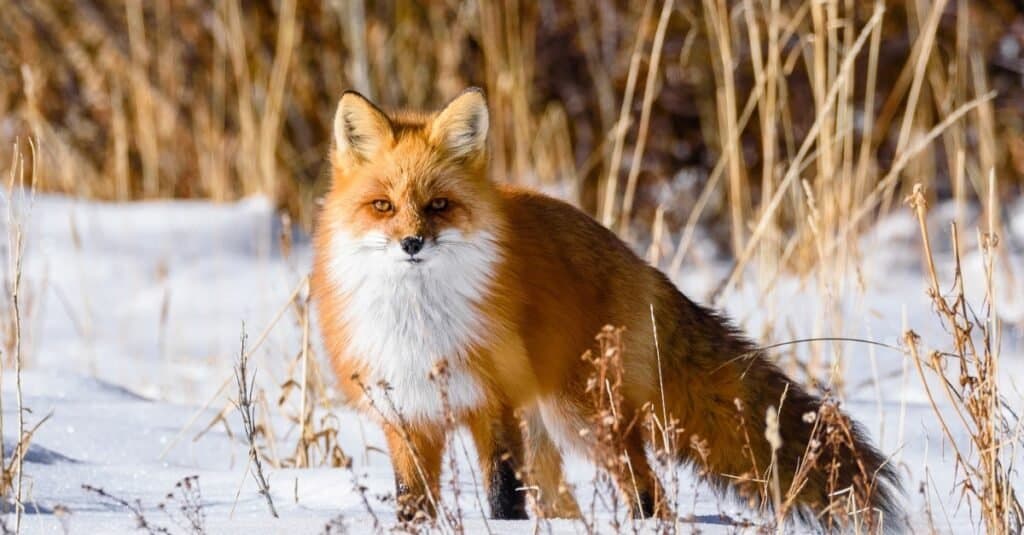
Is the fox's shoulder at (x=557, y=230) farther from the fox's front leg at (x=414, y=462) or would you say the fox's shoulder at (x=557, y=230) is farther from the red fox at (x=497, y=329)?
the fox's front leg at (x=414, y=462)

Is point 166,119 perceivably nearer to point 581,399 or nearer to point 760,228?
point 760,228

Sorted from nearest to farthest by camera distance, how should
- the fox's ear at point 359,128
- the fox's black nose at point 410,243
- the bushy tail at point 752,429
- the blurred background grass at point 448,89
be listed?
the fox's black nose at point 410,243 < the bushy tail at point 752,429 < the fox's ear at point 359,128 < the blurred background grass at point 448,89

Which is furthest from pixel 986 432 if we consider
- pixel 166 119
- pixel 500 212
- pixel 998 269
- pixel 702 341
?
pixel 166 119

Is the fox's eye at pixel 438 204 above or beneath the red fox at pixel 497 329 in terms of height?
above

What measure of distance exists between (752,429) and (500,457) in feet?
2.27

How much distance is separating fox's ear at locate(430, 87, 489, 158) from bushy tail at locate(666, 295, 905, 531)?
742 mm

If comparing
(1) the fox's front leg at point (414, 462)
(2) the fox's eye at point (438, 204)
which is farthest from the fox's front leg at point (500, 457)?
(2) the fox's eye at point (438, 204)

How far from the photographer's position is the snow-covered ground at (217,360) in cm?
317

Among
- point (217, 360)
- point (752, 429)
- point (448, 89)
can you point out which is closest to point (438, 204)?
point (752, 429)

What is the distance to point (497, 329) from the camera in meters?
3.03

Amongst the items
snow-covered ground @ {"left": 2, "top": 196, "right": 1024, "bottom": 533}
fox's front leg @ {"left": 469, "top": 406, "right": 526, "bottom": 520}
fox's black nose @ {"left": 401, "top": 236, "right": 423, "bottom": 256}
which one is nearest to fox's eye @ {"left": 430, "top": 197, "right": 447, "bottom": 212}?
fox's black nose @ {"left": 401, "top": 236, "right": 423, "bottom": 256}

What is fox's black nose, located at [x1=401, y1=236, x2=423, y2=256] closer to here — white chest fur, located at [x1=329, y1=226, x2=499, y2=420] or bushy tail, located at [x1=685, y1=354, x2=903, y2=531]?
white chest fur, located at [x1=329, y1=226, x2=499, y2=420]

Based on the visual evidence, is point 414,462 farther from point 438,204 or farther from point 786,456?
point 786,456

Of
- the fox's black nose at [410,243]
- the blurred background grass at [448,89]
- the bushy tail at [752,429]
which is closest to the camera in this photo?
the fox's black nose at [410,243]
